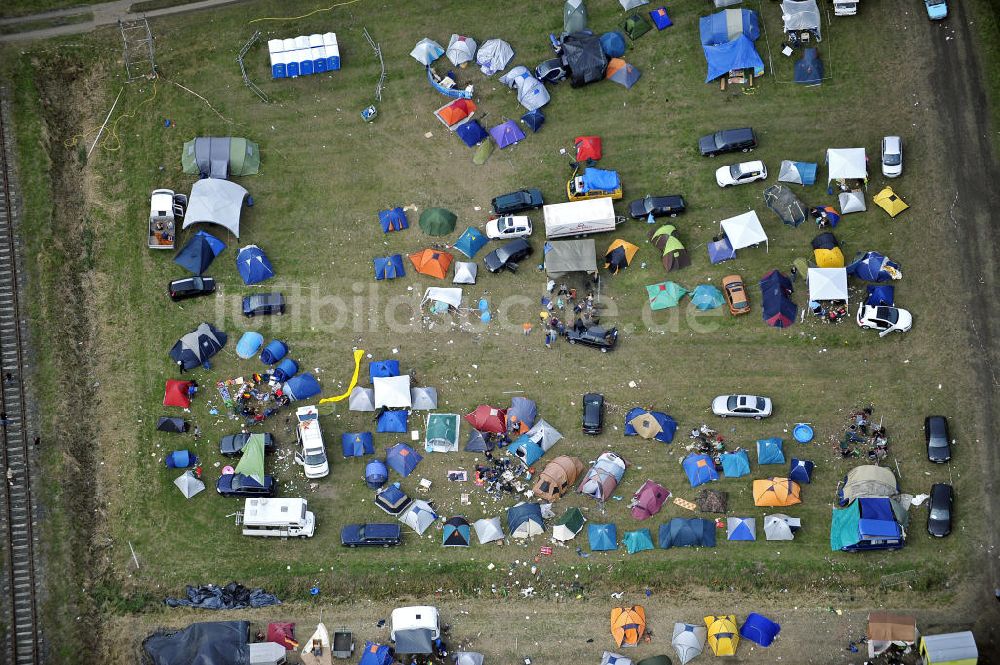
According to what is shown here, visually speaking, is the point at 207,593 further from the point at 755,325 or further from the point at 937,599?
the point at 937,599

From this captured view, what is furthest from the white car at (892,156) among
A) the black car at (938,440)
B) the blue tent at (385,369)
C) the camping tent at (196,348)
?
the camping tent at (196,348)

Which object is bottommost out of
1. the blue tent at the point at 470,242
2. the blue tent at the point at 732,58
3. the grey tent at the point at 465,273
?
the grey tent at the point at 465,273

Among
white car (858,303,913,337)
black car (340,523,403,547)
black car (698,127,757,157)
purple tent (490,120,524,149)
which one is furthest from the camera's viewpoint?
purple tent (490,120,524,149)

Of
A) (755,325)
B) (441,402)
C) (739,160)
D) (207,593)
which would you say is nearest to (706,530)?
(755,325)

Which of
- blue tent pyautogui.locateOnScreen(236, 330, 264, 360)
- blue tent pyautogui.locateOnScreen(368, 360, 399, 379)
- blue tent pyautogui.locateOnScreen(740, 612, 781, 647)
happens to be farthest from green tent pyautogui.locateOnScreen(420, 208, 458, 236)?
blue tent pyautogui.locateOnScreen(740, 612, 781, 647)

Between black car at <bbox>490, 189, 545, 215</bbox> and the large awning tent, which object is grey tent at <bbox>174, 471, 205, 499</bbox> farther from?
black car at <bbox>490, 189, 545, 215</bbox>

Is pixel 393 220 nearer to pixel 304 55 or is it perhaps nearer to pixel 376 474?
pixel 304 55

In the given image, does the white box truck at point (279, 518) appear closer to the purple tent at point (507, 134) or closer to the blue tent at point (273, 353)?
the blue tent at point (273, 353)
